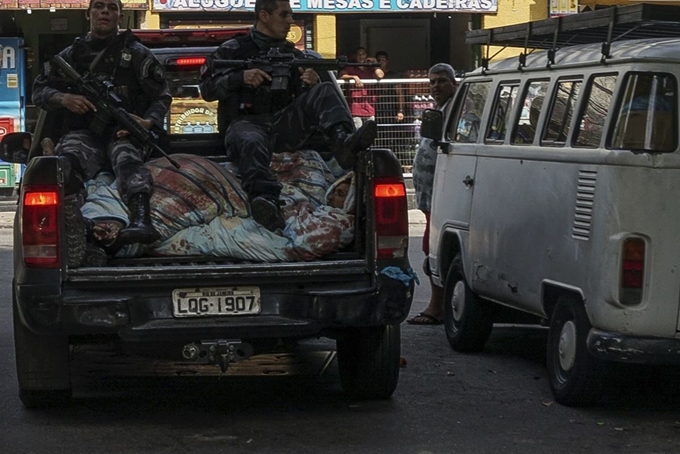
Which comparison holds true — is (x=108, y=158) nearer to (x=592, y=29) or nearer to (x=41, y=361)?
(x=41, y=361)

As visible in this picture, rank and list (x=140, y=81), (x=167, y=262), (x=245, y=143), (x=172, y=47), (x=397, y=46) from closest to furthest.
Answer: (x=167, y=262)
(x=245, y=143)
(x=140, y=81)
(x=172, y=47)
(x=397, y=46)

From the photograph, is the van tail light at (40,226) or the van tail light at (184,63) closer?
the van tail light at (40,226)

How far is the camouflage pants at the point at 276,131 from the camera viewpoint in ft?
24.6

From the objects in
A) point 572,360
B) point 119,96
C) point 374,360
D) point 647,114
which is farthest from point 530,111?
point 119,96

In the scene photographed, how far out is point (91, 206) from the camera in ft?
24.0

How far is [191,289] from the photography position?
22.5 feet

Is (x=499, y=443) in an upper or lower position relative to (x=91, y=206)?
lower

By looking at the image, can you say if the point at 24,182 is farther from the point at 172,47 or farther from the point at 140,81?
the point at 172,47

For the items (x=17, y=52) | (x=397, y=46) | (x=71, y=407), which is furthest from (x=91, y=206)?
(x=397, y=46)

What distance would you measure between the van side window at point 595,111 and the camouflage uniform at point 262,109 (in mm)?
1213

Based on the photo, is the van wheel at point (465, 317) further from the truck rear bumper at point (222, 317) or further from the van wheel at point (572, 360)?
the truck rear bumper at point (222, 317)

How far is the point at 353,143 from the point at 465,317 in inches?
92.8

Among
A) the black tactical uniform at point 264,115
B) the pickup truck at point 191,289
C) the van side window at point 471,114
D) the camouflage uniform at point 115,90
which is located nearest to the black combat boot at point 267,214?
the black tactical uniform at point 264,115

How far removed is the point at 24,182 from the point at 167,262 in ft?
2.66
